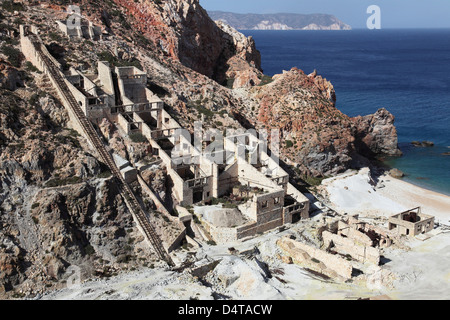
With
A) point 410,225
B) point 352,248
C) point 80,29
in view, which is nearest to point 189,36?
point 80,29

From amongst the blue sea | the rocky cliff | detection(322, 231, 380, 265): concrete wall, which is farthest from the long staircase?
the blue sea

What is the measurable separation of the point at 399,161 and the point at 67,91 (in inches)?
1929

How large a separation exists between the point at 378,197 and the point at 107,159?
103ft

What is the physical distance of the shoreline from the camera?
55531 millimetres

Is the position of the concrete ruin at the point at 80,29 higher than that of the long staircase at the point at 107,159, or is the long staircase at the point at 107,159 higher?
the concrete ruin at the point at 80,29

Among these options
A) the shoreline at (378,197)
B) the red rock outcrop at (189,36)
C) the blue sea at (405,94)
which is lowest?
the shoreline at (378,197)

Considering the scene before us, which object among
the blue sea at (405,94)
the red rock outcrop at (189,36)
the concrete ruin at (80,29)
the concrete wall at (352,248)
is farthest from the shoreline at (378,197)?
the concrete ruin at (80,29)

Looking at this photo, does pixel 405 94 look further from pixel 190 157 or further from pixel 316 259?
pixel 316 259

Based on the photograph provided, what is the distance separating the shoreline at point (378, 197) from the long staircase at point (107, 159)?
858 inches

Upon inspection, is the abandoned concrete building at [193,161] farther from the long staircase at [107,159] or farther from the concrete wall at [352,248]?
the concrete wall at [352,248]

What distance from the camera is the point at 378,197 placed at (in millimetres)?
58969

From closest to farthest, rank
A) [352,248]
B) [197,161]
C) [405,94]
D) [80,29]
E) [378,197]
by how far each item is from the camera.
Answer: [352,248] → [197,161] → [80,29] → [378,197] → [405,94]

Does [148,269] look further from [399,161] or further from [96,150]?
[399,161]

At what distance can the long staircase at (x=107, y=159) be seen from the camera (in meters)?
41.0
